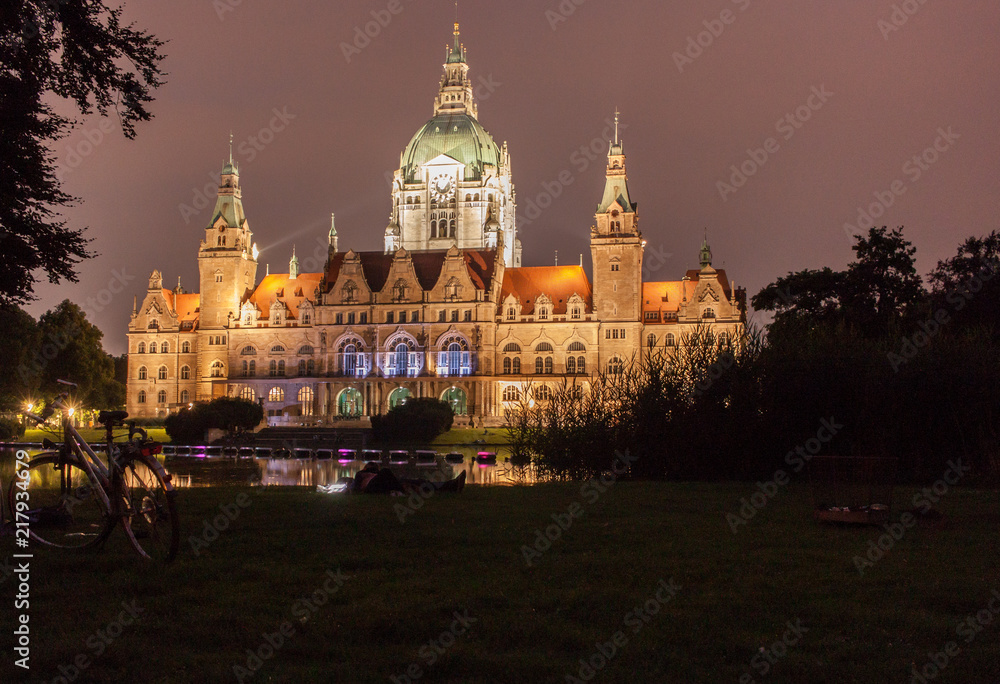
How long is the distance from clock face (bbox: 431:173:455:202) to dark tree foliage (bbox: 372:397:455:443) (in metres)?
59.6

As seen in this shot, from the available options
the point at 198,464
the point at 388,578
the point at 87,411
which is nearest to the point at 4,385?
the point at 198,464

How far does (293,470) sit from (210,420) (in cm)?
2347

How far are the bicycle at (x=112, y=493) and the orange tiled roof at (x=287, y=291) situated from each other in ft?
244

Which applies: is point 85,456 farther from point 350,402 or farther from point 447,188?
point 447,188

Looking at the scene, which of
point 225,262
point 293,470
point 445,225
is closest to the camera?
point 293,470

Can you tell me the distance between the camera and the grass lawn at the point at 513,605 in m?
6.01

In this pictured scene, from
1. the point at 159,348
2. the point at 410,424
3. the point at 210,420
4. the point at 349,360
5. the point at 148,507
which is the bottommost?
the point at 148,507

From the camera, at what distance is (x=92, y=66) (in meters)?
14.3

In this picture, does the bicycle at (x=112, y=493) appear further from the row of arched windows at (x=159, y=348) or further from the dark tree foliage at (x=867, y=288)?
the row of arched windows at (x=159, y=348)

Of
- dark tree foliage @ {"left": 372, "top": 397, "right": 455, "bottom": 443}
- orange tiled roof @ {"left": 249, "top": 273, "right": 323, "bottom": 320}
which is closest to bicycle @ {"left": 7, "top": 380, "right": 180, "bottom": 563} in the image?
dark tree foliage @ {"left": 372, "top": 397, "right": 455, "bottom": 443}

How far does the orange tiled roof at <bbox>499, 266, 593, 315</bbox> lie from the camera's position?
78.6 metres

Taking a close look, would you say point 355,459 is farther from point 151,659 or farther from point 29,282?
point 151,659

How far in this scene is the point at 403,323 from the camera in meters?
77.8

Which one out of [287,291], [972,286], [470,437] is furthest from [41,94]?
[287,291]
